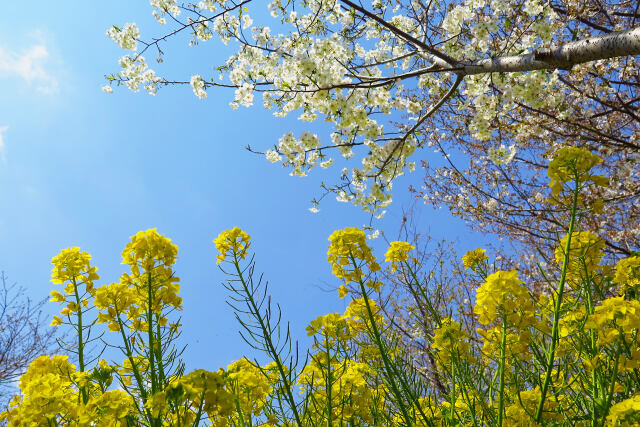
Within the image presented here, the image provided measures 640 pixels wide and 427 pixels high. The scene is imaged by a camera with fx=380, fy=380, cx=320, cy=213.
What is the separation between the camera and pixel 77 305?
2100mm

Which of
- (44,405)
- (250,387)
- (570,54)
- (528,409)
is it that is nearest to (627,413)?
(528,409)

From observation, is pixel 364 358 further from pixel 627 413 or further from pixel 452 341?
pixel 627 413

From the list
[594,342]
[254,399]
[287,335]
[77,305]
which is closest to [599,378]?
[594,342]

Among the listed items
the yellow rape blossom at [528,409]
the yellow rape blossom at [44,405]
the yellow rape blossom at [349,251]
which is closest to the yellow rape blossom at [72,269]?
the yellow rape blossom at [44,405]

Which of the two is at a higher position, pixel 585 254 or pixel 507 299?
pixel 585 254

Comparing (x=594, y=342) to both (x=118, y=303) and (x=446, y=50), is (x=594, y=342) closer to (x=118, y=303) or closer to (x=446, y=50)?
(x=118, y=303)

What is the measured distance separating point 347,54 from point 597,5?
3.36 meters

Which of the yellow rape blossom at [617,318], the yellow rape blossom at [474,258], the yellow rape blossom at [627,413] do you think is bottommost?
A: the yellow rape blossom at [627,413]

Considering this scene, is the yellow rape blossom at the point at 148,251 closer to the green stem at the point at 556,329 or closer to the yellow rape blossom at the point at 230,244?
the yellow rape blossom at the point at 230,244

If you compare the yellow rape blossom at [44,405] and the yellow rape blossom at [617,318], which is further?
the yellow rape blossom at [44,405]

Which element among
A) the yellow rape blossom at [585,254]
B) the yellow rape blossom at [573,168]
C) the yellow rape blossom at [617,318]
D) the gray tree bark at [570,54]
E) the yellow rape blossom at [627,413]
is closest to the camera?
the yellow rape blossom at [627,413]

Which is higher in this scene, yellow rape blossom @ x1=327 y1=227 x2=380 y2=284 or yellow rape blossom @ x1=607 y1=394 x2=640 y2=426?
yellow rape blossom @ x1=327 y1=227 x2=380 y2=284

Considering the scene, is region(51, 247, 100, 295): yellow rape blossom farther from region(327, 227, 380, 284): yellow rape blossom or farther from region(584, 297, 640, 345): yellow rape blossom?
region(584, 297, 640, 345): yellow rape blossom

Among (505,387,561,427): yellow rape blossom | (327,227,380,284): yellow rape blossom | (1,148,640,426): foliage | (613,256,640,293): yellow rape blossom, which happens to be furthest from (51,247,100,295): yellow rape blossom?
(613,256,640,293): yellow rape blossom
